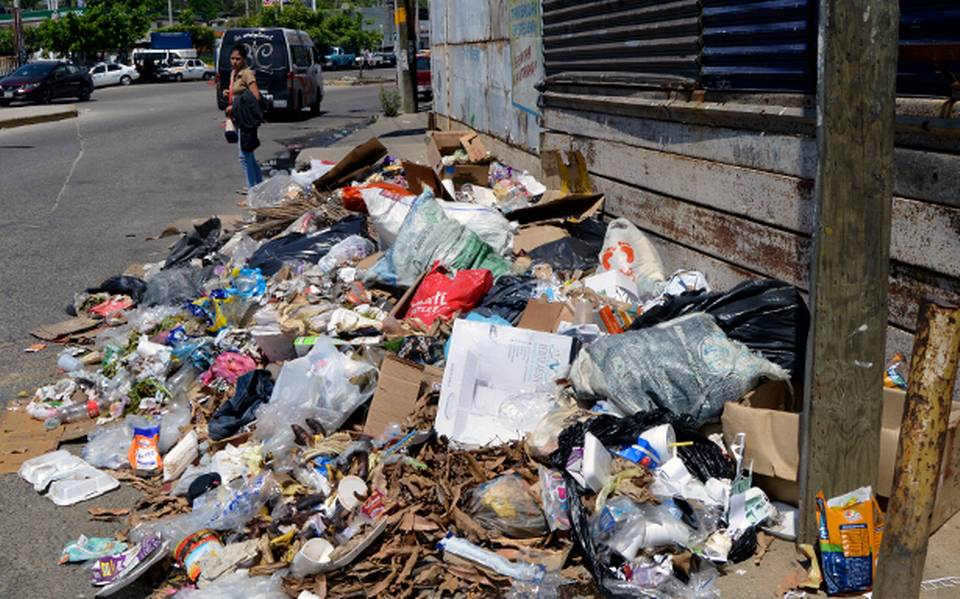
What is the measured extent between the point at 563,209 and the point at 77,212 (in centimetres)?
688

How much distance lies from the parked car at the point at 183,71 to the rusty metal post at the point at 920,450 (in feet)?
164

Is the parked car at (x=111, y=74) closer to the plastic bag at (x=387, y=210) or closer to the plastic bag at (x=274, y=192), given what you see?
the plastic bag at (x=274, y=192)

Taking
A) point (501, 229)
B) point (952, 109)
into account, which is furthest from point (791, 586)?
point (501, 229)

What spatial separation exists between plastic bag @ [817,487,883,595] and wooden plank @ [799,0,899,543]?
0.26 feet

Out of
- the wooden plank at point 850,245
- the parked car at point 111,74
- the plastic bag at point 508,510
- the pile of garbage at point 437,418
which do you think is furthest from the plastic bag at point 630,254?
the parked car at point 111,74

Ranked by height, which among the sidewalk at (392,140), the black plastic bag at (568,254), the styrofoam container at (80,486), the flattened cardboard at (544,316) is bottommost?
the styrofoam container at (80,486)

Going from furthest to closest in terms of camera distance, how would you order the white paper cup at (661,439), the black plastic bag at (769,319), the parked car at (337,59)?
the parked car at (337,59) → the black plastic bag at (769,319) → the white paper cup at (661,439)

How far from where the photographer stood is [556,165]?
7.75 m

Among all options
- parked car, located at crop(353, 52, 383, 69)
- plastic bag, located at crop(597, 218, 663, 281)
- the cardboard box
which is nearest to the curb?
plastic bag, located at crop(597, 218, 663, 281)

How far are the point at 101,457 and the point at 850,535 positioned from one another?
3.47m

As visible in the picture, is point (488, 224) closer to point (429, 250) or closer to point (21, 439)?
point (429, 250)

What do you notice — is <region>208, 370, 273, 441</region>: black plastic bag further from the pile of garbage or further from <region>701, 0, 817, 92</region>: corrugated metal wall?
<region>701, 0, 817, 92</region>: corrugated metal wall

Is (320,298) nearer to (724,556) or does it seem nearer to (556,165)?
(556,165)

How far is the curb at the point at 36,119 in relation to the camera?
23141 mm
